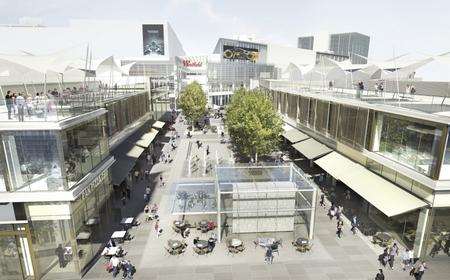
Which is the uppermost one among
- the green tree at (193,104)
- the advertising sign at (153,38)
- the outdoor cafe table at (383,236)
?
the advertising sign at (153,38)

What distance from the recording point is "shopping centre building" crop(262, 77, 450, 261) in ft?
56.1

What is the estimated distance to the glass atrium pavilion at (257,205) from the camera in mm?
20578

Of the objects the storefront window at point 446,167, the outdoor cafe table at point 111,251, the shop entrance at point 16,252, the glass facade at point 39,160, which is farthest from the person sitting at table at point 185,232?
the storefront window at point 446,167


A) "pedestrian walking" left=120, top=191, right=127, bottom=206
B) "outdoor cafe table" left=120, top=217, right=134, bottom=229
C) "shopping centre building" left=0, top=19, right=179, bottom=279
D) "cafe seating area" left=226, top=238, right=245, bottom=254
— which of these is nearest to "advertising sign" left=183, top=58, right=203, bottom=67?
"pedestrian walking" left=120, top=191, right=127, bottom=206

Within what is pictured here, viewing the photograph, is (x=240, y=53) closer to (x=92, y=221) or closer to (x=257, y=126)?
(x=257, y=126)

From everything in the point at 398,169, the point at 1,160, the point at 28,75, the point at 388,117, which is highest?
the point at 28,75

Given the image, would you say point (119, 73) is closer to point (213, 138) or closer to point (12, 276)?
point (213, 138)

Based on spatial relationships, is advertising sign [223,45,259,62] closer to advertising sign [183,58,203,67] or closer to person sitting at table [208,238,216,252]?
advertising sign [183,58,203,67]

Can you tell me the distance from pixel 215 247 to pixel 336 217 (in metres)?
10.3

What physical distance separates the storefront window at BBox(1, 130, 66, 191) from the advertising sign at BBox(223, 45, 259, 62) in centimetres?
10667

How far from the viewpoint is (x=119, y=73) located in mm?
55625

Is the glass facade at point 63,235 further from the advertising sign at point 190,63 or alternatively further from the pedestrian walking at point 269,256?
the advertising sign at point 190,63

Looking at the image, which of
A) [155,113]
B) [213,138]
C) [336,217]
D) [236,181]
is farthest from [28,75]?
[336,217]

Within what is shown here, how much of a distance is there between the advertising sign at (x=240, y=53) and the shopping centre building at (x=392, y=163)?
90.8 meters
